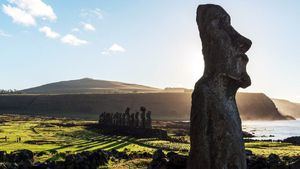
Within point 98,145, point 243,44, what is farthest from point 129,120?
point 243,44

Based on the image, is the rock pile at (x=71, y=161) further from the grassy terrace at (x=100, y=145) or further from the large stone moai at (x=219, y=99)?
the large stone moai at (x=219, y=99)

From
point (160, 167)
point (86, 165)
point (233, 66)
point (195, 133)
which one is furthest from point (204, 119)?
point (86, 165)

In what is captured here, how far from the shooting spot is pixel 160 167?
22109 millimetres

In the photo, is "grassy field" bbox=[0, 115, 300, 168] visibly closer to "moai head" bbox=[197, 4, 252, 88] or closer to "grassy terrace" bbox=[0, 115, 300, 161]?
"grassy terrace" bbox=[0, 115, 300, 161]

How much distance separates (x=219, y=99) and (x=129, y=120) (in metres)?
64.4

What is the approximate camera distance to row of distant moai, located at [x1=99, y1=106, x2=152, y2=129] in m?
73.2

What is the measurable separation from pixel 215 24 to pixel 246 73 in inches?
70.0

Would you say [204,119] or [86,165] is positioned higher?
[204,119]

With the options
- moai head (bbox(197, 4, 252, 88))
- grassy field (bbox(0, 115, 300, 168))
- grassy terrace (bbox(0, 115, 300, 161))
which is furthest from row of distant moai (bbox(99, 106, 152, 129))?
moai head (bbox(197, 4, 252, 88))

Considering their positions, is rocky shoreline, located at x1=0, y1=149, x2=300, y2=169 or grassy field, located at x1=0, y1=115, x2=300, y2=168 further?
grassy field, located at x1=0, y1=115, x2=300, y2=168

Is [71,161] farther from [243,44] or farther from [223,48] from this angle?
[243,44]

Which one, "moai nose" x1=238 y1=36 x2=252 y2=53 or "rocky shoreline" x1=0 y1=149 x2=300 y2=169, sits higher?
"moai nose" x1=238 y1=36 x2=252 y2=53

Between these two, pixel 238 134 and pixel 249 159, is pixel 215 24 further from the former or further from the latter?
pixel 249 159

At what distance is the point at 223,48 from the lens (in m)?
15.0
